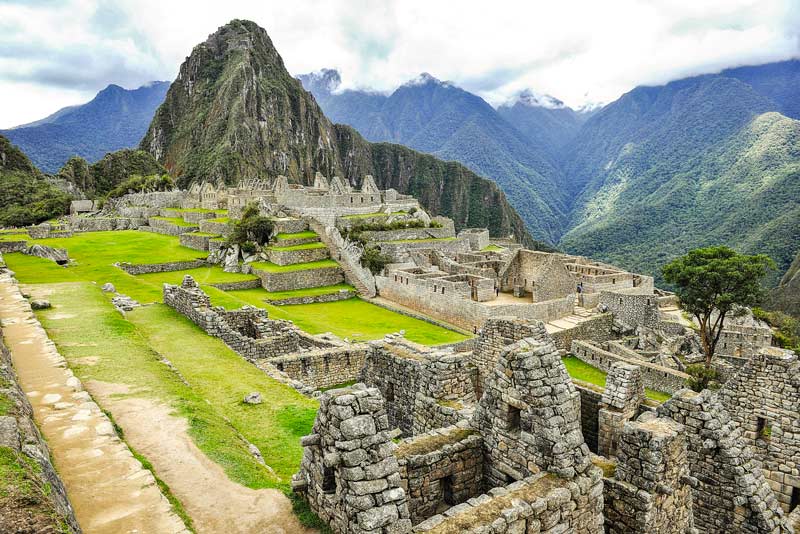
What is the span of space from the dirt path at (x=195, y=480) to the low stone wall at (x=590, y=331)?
19.4m

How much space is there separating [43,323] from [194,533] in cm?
965

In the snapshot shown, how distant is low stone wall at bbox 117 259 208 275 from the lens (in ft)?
97.1

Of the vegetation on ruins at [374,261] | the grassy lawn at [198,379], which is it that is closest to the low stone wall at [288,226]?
the vegetation on ruins at [374,261]

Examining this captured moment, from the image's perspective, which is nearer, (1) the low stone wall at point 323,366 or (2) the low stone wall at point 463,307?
(1) the low stone wall at point 323,366

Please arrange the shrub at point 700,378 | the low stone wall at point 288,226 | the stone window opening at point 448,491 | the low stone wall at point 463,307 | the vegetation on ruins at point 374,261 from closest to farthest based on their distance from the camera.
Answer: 1. the stone window opening at point 448,491
2. the shrub at point 700,378
3. the low stone wall at point 463,307
4. the vegetation on ruins at point 374,261
5. the low stone wall at point 288,226

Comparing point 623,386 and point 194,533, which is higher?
point 623,386

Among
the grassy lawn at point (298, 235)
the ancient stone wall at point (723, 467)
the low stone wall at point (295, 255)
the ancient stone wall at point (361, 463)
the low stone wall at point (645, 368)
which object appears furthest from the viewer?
the grassy lawn at point (298, 235)

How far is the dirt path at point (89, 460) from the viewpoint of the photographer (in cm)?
479

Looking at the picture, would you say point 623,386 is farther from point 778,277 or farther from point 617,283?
point 778,277

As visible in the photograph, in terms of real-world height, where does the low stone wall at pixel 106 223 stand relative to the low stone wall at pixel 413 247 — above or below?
above

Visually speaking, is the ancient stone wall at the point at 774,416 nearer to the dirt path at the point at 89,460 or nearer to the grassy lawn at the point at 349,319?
the dirt path at the point at 89,460

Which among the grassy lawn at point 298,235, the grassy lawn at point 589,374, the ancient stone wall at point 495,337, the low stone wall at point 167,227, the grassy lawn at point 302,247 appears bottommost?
the grassy lawn at point 589,374

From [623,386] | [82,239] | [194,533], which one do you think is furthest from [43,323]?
[82,239]

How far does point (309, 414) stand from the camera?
8.37 metres
